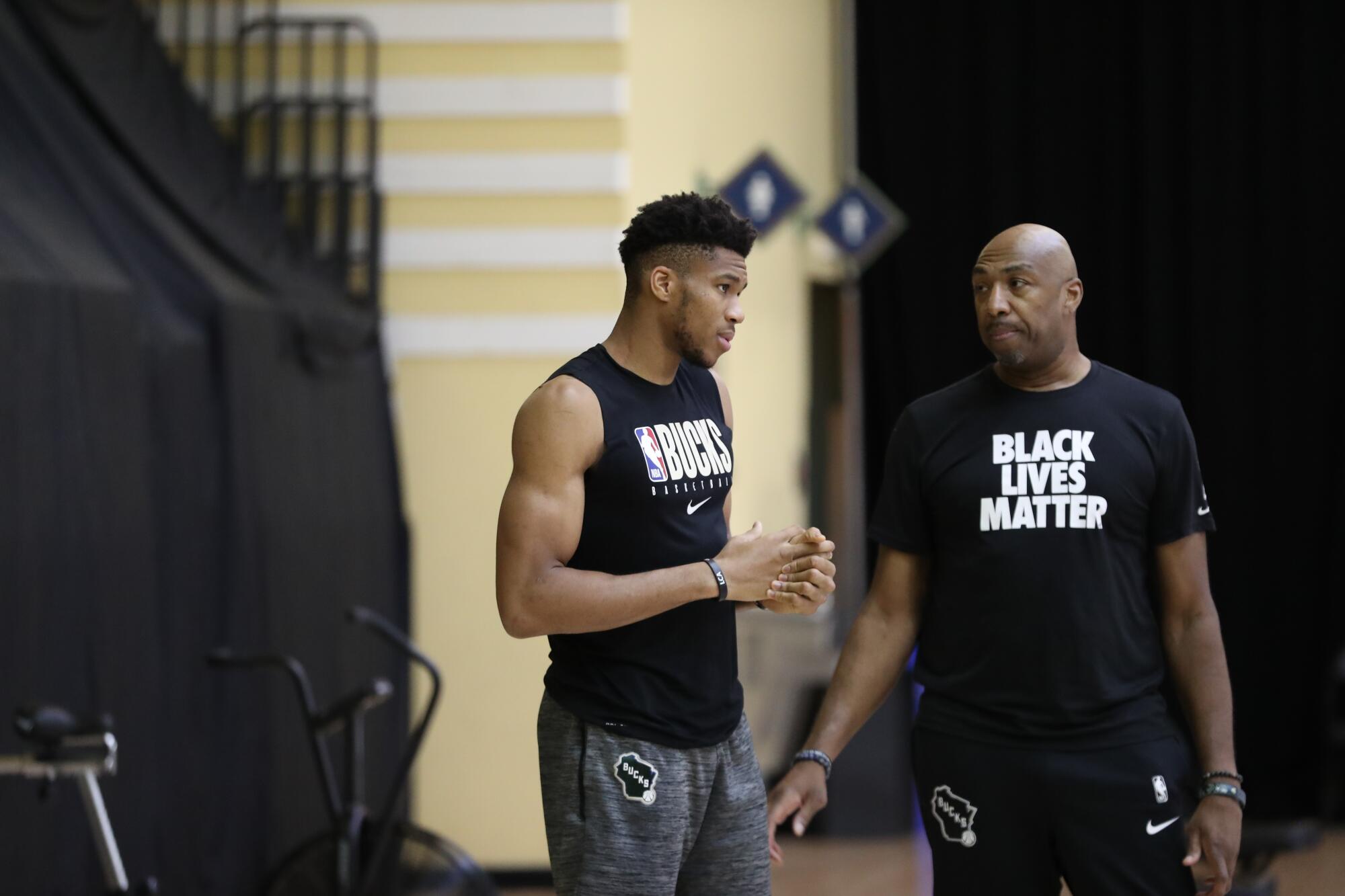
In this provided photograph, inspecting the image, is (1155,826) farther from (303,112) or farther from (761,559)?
(303,112)

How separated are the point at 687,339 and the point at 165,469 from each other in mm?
2231

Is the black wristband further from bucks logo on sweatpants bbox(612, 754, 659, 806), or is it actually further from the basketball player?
bucks logo on sweatpants bbox(612, 754, 659, 806)

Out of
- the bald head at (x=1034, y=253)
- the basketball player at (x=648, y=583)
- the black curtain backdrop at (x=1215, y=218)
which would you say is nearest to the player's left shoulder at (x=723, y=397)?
the basketball player at (x=648, y=583)

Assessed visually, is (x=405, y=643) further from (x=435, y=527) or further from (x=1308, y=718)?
(x=1308, y=718)

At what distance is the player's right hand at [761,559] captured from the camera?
2471mm

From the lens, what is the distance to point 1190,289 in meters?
7.41

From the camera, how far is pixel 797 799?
271cm

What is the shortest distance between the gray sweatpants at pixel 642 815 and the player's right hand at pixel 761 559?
282mm

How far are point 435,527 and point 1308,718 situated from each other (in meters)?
4.26

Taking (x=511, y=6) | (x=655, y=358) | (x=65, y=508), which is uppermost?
(x=511, y=6)

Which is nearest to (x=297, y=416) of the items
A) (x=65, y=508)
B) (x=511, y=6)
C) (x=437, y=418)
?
(x=437, y=418)

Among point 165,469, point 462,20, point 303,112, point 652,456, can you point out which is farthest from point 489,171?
point 652,456

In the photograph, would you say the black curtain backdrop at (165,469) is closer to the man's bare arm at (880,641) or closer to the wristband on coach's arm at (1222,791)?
the man's bare arm at (880,641)

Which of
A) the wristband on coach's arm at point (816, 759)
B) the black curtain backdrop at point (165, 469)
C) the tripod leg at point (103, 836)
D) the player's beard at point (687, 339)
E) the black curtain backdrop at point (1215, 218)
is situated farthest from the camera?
the black curtain backdrop at point (1215, 218)
